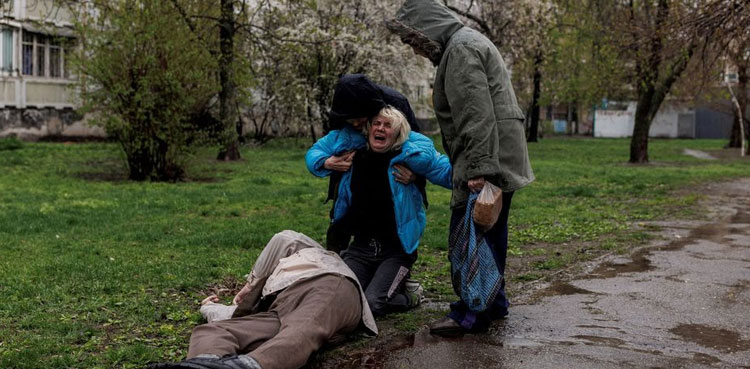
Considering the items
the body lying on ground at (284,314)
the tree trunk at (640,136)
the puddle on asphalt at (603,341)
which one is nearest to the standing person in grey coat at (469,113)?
the puddle on asphalt at (603,341)

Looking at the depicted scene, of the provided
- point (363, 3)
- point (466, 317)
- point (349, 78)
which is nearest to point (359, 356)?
point (466, 317)

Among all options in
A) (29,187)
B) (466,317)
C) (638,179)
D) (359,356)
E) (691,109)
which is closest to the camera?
(359,356)

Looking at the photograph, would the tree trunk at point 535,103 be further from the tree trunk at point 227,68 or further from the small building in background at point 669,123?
the tree trunk at point 227,68

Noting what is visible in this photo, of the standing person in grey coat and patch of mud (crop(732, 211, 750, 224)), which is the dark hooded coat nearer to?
the standing person in grey coat

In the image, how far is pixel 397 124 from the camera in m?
5.61

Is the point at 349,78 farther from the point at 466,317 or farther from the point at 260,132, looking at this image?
the point at 260,132

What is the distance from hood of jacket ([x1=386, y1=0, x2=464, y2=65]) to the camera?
511 centimetres

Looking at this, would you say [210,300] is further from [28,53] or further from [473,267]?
[28,53]

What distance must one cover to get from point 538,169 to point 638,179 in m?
3.70

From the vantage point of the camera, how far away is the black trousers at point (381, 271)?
5613 mm

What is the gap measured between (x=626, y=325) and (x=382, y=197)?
1.76 m

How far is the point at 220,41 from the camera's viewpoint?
19.6 meters

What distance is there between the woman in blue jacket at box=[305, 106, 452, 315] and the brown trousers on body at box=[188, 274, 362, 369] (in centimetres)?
80

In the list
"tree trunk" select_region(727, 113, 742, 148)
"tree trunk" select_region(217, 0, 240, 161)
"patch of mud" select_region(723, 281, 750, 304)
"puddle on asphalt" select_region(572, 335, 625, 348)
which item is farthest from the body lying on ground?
"tree trunk" select_region(727, 113, 742, 148)
